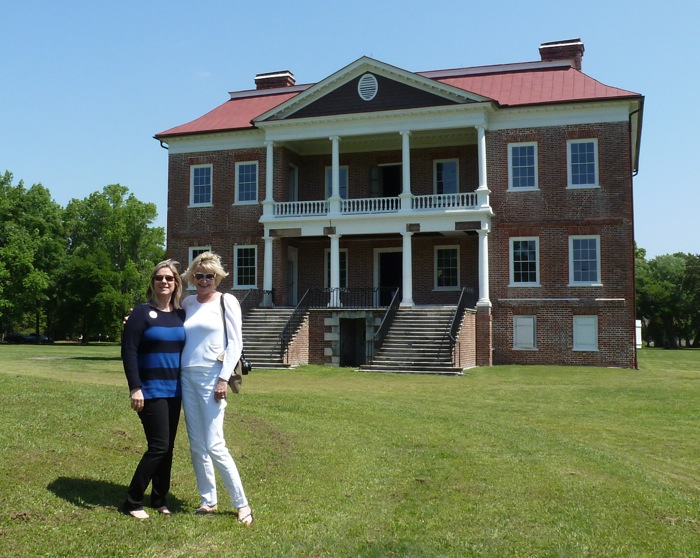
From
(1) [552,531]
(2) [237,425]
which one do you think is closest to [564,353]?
(2) [237,425]

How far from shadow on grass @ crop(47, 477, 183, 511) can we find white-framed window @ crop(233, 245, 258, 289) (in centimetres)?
2390

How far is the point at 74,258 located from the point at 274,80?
3227cm

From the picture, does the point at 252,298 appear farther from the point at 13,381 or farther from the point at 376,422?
the point at 376,422

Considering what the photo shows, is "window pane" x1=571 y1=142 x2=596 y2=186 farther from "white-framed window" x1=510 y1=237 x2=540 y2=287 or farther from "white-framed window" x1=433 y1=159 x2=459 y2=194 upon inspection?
"white-framed window" x1=433 y1=159 x2=459 y2=194

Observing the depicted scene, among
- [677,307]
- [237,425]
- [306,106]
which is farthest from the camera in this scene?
[677,307]

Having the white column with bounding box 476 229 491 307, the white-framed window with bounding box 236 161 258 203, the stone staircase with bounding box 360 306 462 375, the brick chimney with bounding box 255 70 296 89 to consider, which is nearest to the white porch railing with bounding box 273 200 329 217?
the white-framed window with bounding box 236 161 258 203

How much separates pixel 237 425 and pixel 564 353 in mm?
18573

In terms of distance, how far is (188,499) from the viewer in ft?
20.7

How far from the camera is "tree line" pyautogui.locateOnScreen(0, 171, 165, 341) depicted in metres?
55.5

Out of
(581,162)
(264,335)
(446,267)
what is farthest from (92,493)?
(446,267)

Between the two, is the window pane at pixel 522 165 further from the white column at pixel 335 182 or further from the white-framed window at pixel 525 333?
the white column at pixel 335 182

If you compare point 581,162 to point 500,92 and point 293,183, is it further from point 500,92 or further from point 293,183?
point 293,183

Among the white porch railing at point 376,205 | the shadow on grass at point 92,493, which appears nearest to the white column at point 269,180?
the white porch railing at point 376,205

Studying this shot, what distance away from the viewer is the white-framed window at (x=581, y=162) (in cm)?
2641
